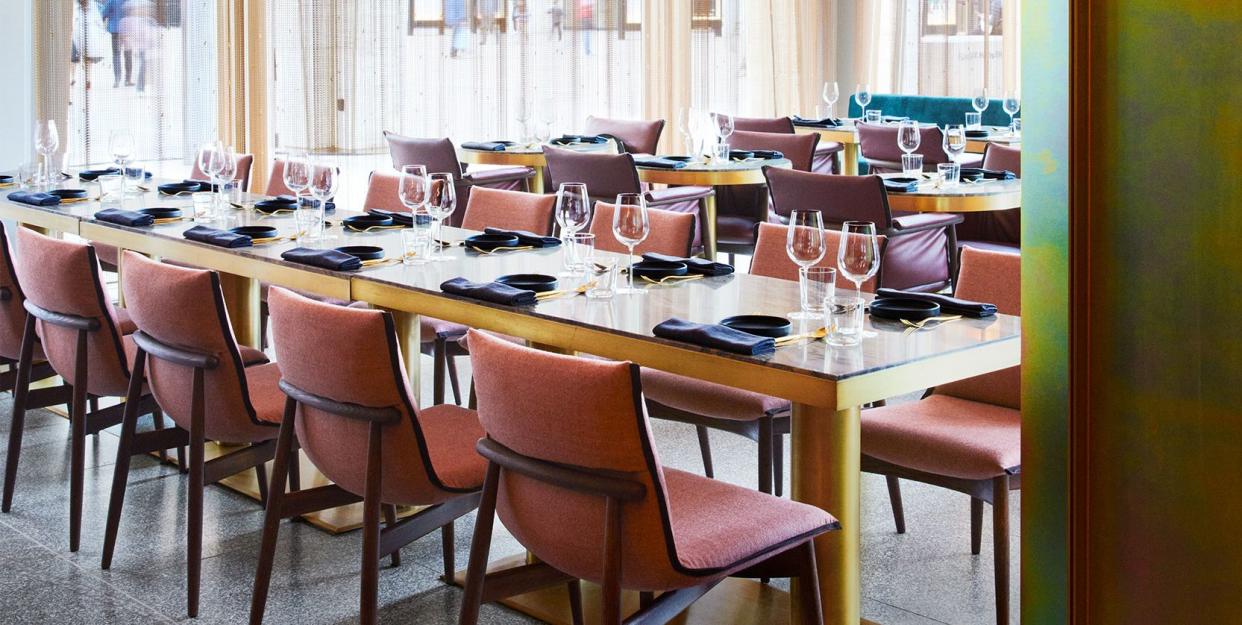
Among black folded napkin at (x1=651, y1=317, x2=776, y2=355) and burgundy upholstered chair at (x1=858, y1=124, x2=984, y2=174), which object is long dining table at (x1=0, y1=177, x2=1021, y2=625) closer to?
black folded napkin at (x1=651, y1=317, x2=776, y2=355)

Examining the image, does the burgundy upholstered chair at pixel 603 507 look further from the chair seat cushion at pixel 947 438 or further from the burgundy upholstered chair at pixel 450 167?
the burgundy upholstered chair at pixel 450 167

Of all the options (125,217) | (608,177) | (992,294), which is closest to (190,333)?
(125,217)

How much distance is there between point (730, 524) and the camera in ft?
7.59

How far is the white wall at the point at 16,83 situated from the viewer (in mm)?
6227

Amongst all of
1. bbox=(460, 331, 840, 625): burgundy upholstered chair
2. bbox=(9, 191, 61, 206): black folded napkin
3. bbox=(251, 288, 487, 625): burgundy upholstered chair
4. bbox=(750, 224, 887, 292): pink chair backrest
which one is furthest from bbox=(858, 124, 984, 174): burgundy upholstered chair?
bbox=(460, 331, 840, 625): burgundy upholstered chair

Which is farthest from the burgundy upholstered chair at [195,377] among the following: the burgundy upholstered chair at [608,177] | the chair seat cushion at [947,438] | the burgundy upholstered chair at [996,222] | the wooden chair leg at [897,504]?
the burgundy upholstered chair at [996,222]

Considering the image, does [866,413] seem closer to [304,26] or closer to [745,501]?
[745,501]

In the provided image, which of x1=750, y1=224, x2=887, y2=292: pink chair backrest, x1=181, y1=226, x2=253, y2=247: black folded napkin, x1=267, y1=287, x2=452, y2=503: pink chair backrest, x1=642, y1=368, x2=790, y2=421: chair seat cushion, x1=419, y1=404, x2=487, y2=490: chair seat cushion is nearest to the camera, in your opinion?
x1=267, y1=287, x2=452, y2=503: pink chair backrest

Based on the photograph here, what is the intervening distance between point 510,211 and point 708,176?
173 centimetres

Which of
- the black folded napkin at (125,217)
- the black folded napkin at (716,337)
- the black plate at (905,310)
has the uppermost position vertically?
the black folded napkin at (125,217)

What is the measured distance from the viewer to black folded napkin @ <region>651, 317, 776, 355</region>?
242 centimetres

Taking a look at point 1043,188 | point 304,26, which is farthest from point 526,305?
point 304,26

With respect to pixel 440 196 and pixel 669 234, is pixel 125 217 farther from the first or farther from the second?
pixel 669 234

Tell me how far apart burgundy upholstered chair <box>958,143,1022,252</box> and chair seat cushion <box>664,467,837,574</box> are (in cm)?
358
